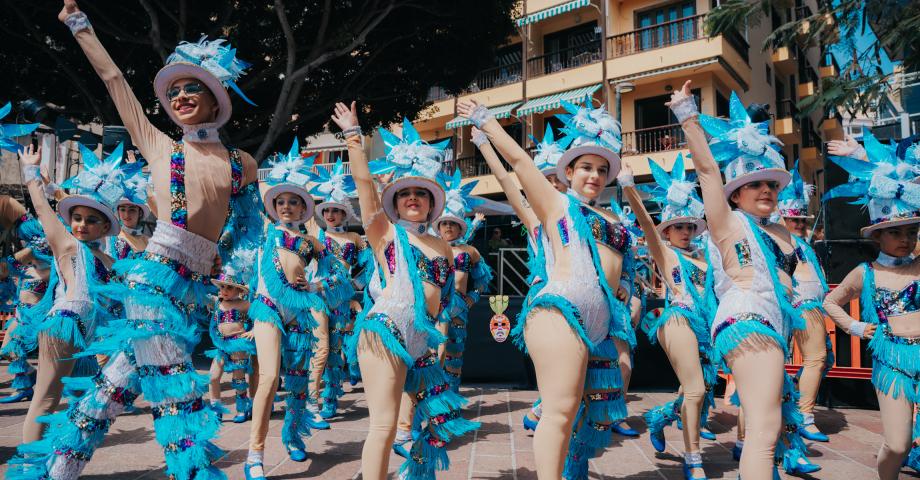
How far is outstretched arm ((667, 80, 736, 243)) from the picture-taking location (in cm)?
321

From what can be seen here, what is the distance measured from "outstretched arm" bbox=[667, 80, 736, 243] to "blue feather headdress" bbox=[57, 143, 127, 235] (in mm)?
3856

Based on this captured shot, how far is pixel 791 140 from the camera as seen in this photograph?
80.2 ft

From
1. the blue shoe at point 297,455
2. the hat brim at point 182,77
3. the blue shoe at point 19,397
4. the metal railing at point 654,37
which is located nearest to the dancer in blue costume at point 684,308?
the hat brim at point 182,77

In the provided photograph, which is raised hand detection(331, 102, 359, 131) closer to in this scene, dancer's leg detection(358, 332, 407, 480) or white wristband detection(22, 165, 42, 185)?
dancer's leg detection(358, 332, 407, 480)


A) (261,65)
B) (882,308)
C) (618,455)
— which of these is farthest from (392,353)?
(261,65)

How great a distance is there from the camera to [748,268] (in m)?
3.35

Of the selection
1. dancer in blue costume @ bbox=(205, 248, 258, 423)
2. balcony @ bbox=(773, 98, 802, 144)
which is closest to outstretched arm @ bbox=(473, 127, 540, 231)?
dancer in blue costume @ bbox=(205, 248, 258, 423)

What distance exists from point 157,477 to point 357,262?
3.64 m

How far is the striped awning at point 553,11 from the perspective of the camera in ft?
68.8

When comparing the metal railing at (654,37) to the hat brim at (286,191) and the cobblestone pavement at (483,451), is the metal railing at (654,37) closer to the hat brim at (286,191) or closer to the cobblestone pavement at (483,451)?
the cobblestone pavement at (483,451)

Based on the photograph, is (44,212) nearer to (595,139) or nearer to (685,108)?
(595,139)

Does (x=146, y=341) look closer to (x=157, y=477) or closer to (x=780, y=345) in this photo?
(x=157, y=477)

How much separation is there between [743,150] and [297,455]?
3.77 metres

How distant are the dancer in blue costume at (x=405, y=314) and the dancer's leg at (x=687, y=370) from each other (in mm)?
1738
